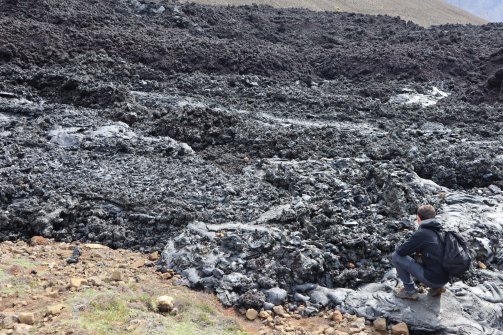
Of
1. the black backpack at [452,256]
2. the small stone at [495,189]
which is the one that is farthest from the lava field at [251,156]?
the black backpack at [452,256]

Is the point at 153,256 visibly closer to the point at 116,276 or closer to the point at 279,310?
Result: the point at 116,276

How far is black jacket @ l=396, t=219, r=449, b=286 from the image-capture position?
20.5 feet

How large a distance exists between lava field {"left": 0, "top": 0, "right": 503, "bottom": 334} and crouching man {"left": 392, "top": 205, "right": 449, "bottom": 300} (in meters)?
0.42

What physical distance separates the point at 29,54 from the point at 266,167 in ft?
31.9

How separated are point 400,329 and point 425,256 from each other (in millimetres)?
911

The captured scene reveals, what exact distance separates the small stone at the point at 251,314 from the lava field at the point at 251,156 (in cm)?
18

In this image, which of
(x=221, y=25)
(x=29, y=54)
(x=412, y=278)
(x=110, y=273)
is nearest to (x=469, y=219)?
(x=412, y=278)

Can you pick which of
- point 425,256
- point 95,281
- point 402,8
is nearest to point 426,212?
point 425,256

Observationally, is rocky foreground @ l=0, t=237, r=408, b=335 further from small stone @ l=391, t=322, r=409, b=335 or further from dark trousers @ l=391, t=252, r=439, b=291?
dark trousers @ l=391, t=252, r=439, b=291

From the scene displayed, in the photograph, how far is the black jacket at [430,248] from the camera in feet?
20.5

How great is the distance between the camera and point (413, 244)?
20.8ft

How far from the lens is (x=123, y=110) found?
41.2ft

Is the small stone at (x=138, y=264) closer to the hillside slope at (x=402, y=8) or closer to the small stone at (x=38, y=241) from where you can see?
the small stone at (x=38, y=241)

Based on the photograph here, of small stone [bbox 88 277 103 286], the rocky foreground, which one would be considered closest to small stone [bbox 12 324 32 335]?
the rocky foreground
